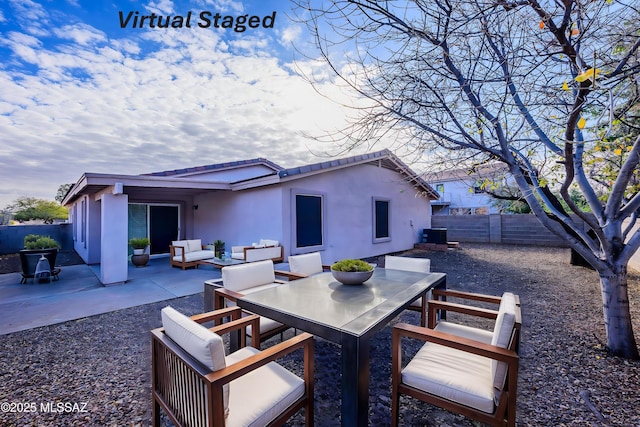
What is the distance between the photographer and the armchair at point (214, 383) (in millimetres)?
1427

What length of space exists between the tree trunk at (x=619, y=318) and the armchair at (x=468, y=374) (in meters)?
1.90

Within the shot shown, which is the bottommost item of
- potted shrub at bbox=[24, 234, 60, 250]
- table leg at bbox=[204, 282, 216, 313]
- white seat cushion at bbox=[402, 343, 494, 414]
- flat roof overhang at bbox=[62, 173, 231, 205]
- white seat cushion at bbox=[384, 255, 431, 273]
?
white seat cushion at bbox=[402, 343, 494, 414]

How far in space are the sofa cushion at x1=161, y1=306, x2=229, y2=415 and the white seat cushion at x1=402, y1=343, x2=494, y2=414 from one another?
1.29 m

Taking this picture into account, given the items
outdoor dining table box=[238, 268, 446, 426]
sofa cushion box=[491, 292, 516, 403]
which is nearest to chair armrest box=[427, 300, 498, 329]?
outdoor dining table box=[238, 268, 446, 426]

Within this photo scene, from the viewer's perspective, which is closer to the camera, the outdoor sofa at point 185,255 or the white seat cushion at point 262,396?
the white seat cushion at point 262,396

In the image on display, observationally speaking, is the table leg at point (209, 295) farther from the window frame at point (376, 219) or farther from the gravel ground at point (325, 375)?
the window frame at point (376, 219)

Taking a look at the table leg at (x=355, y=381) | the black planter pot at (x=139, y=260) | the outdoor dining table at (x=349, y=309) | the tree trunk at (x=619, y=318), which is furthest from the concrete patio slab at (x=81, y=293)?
the tree trunk at (x=619, y=318)

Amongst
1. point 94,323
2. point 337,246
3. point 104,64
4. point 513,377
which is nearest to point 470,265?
point 337,246

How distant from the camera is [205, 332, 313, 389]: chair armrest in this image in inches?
54.9

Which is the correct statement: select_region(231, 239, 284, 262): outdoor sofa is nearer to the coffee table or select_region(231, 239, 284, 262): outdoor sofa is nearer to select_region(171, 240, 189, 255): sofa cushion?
the coffee table

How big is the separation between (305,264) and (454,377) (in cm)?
271

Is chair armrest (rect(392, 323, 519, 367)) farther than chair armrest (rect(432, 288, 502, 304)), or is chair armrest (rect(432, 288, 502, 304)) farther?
chair armrest (rect(432, 288, 502, 304))

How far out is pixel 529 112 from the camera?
3.16m

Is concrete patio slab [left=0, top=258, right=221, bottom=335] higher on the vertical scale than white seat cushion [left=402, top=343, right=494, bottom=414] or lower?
lower
